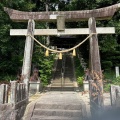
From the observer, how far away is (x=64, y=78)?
19594mm

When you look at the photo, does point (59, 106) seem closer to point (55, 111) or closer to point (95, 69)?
point (55, 111)

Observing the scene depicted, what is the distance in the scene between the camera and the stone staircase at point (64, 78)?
16966mm

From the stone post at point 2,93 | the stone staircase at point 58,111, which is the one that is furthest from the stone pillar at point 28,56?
the stone post at point 2,93

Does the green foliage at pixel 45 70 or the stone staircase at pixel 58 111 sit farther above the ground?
the green foliage at pixel 45 70

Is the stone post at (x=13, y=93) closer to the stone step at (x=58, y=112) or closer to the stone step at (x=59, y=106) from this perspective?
the stone step at (x=58, y=112)

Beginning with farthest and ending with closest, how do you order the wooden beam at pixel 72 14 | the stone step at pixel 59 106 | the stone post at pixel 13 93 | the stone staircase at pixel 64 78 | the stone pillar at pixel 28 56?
the stone staircase at pixel 64 78
the wooden beam at pixel 72 14
the stone pillar at pixel 28 56
the stone step at pixel 59 106
the stone post at pixel 13 93

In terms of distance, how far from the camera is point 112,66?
21.7 m

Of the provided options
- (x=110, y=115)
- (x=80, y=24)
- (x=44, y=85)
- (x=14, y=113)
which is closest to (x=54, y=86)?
(x=44, y=85)

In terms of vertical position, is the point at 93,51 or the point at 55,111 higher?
the point at 93,51

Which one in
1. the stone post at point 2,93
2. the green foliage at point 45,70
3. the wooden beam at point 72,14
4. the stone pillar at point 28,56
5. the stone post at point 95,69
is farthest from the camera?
the green foliage at point 45,70

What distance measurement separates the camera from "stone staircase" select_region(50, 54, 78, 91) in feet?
55.7

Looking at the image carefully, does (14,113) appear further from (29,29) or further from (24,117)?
(29,29)

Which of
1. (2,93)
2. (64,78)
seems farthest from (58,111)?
(64,78)

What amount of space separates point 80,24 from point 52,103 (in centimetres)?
1285
